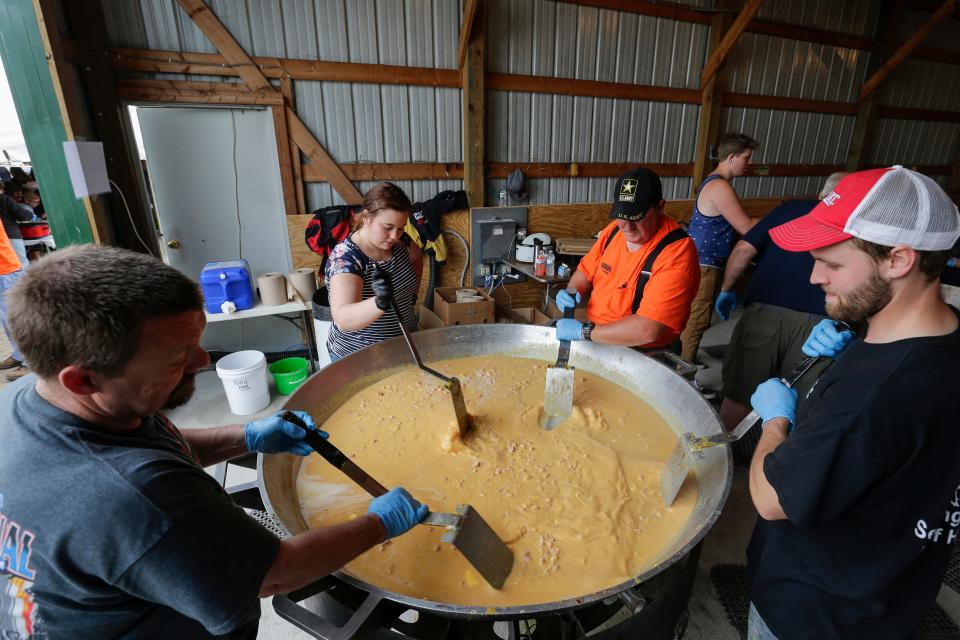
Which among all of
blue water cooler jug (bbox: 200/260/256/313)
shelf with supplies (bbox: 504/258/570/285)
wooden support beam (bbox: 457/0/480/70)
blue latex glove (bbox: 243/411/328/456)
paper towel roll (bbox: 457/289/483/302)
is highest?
wooden support beam (bbox: 457/0/480/70)

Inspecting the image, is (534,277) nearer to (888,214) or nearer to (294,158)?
(294,158)

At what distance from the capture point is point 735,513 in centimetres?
237

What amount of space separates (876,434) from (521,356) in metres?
1.35

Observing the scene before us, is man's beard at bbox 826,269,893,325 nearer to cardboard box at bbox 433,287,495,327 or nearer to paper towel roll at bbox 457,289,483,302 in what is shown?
cardboard box at bbox 433,287,495,327

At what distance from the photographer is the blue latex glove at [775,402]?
1193mm

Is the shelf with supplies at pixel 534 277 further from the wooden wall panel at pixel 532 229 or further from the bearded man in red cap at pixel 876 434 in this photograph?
the bearded man in red cap at pixel 876 434

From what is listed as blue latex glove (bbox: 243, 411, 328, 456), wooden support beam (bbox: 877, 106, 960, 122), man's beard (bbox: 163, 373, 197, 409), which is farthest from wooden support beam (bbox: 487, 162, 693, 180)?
man's beard (bbox: 163, 373, 197, 409)

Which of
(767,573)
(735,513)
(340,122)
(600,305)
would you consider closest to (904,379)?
(767,573)

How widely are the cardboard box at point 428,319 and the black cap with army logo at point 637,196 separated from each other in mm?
2345

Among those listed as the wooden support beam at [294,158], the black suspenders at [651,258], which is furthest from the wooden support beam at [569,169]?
the black suspenders at [651,258]

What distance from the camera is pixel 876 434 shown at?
31.5 inches

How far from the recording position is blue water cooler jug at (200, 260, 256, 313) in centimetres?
329

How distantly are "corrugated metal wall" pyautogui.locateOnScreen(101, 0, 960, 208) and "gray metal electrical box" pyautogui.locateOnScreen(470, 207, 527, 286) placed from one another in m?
0.27

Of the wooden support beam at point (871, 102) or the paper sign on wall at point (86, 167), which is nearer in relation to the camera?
the paper sign on wall at point (86, 167)
